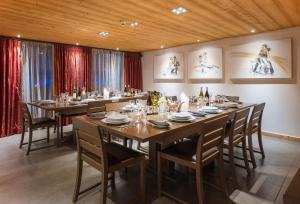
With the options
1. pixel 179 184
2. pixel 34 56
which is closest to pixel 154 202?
pixel 179 184

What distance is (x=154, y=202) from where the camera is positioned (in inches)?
82.8

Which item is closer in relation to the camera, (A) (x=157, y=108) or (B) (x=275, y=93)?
(A) (x=157, y=108)

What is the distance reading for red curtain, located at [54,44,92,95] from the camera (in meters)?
5.34

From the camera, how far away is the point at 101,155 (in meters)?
1.82

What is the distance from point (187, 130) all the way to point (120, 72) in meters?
5.07

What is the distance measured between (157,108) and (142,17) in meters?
1.49

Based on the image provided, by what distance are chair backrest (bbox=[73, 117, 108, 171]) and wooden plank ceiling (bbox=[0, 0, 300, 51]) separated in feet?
5.24

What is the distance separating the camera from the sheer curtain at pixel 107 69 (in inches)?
244

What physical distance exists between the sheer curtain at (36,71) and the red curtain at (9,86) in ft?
0.53

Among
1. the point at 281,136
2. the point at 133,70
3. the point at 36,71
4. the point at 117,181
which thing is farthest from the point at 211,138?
the point at 133,70

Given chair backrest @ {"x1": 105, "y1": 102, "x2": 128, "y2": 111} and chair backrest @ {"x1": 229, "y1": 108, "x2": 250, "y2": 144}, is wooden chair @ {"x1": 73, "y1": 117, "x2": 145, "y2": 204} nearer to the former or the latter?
chair backrest @ {"x1": 105, "y1": 102, "x2": 128, "y2": 111}

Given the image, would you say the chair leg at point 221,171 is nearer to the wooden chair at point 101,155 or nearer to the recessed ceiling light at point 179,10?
the wooden chair at point 101,155

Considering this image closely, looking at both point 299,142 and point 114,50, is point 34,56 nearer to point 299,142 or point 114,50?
point 114,50

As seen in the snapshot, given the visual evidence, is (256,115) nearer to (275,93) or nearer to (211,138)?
(211,138)
